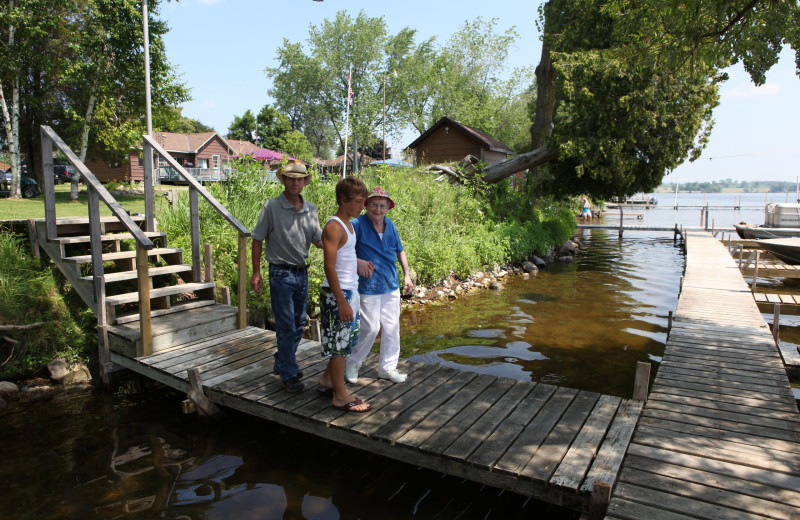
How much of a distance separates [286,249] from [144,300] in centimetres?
196

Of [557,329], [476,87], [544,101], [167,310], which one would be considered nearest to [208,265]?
[167,310]

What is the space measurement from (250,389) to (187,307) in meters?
2.39

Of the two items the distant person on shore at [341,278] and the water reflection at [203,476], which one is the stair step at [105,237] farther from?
the distant person on shore at [341,278]

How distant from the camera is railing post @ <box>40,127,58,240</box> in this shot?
6.29 m

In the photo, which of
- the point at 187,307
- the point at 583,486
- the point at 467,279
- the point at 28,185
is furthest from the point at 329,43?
the point at 583,486

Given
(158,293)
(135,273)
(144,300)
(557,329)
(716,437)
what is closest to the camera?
(716,437)

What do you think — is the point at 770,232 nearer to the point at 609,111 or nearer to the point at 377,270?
the point at 609,111

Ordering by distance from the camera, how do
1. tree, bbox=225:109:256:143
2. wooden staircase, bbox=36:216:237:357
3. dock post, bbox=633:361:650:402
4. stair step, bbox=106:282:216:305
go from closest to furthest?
dock post, bbox=633:361:650:402 < wooden staircase, bbox=36:216:237:357 < stair step, bbox=106:282:216:305 < tree, bbox=225:109:256:143

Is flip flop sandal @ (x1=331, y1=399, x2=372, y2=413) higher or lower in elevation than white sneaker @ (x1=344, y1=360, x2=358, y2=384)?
lower

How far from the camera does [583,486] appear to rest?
3.31 meters

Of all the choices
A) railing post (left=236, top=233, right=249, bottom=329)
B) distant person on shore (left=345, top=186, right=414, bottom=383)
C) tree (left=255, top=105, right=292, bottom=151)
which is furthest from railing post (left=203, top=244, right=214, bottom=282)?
tree (left=255, top=105, right=292, bottom=151)

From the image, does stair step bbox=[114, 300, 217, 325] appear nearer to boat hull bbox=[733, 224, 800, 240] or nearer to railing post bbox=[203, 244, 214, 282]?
railing post bbox=[203, 244, 214, 282]

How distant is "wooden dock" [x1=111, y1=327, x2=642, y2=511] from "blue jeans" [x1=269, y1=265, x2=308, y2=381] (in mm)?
309

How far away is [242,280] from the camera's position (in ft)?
20.8
